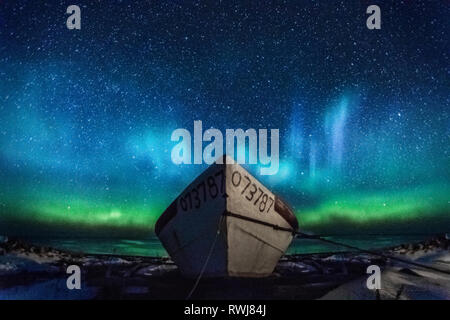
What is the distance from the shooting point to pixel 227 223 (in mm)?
6836

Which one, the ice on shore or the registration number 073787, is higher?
the registration number 073787

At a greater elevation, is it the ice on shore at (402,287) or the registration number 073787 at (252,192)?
the registration number 073787 at (252,192)

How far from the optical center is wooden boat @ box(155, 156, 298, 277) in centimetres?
687

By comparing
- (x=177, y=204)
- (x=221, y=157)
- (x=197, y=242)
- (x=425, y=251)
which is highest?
(x=221, y=157)

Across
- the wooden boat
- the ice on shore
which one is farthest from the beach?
the wooden boat

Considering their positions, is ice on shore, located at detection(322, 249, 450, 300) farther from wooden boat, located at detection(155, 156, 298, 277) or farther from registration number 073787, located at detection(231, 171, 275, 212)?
registration number 073787, located at detection(231, 171, 275, 212)

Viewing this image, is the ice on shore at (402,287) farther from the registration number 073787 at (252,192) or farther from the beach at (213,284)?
the registration number 073787 at (252,192)

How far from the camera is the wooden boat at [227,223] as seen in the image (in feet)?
22.5

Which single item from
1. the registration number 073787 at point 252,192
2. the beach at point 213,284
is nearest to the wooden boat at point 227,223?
the registration number 073787 at point 252,192

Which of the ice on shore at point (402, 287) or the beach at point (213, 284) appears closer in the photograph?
the ice on shore at point (402, 287)
